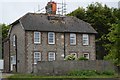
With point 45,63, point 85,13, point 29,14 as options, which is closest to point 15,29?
point 29,14

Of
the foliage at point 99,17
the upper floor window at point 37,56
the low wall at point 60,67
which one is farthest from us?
the foliage at point 99,17

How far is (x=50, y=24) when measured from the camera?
47.5m

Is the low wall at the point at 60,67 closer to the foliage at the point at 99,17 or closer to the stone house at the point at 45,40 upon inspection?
the stone house at the point at 45,40

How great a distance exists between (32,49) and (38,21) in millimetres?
4191

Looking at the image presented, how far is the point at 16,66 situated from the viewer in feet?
158

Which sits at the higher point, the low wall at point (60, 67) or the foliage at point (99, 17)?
the foliage at point (99, 17)

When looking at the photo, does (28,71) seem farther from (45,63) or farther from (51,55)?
(45,63)

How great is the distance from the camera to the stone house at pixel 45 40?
4550cm

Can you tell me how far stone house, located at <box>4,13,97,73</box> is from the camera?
4550 cm

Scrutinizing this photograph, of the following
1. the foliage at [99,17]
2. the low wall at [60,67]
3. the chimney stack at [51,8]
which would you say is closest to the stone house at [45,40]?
the chimney stack at [51,8]

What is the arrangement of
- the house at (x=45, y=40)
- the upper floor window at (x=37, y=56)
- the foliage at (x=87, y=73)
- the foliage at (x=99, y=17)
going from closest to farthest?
1. the foliage at (x=87, y=73)
2. the house at (x=45, y=40)
3. the upper floor window at (x=37, y=56)
4. the foliage at (x=99, y=17)

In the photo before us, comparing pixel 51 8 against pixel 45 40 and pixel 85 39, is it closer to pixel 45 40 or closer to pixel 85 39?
pixel 85 39

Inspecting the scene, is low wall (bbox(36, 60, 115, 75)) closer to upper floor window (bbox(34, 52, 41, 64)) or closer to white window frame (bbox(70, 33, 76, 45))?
upper floor window (bbox(34, 52, 41, 64))

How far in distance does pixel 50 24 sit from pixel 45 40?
2.54 m
